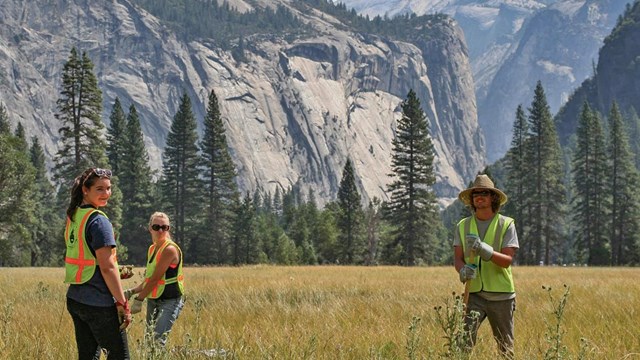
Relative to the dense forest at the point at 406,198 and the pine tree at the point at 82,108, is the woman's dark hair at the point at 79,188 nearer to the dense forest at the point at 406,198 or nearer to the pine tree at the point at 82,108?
the pine tree at the point at 82,108

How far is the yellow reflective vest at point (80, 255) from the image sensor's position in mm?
4656

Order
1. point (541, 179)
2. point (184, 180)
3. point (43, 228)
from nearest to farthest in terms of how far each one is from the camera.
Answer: point (541, 179) → point (43, 228) → point (184, 180)

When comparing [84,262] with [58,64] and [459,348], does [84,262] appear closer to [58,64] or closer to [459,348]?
[459,348]

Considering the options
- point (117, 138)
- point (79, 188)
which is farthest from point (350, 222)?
point (79, 188)

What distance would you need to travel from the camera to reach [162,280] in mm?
6383

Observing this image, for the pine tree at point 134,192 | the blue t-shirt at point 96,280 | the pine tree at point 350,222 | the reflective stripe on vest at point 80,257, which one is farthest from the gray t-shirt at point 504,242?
the pine tree at point 350,222

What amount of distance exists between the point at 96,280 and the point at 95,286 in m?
0.04

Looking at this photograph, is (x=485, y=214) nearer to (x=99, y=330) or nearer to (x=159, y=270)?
(x=159, y=270)

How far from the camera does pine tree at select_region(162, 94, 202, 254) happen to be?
59.2 meters

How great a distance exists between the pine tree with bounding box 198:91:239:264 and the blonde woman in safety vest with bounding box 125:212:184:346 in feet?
172

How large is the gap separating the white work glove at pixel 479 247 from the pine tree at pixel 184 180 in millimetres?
54962

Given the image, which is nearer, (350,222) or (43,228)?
(43,228)

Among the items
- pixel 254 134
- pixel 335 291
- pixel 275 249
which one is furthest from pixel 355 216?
pixel 254 134

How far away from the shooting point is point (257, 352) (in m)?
5.57
